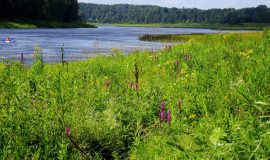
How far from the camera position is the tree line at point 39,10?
10131 cm

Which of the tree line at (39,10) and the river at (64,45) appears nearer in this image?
the river at (64,45)

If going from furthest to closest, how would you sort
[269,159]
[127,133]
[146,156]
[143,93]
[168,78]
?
[168,78] < [143,93] < [127,133] < [146,156] < [269,159]

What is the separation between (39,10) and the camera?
4604 inches

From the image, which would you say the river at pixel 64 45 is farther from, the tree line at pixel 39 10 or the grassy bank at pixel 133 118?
the tree line at pixel 39 10

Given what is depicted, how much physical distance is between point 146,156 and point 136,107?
75.2 inches

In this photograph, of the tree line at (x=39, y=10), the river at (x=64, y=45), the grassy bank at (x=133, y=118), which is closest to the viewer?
the grassy bank at (x=133, y=118)

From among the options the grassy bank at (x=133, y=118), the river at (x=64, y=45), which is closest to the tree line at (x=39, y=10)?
the river at (x=64, y=45)

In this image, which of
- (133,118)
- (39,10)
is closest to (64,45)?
(133,118)

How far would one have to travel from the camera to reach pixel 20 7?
108 meters

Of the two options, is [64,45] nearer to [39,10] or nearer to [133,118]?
[133,118]

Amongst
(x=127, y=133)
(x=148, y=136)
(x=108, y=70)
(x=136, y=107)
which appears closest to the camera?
(x=148, y=136)

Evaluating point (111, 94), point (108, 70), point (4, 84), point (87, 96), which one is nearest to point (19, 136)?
point (4, 84)

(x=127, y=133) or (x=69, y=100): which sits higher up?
(x=69, y=100)

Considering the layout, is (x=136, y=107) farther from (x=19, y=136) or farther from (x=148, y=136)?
(x=19, y=136)
